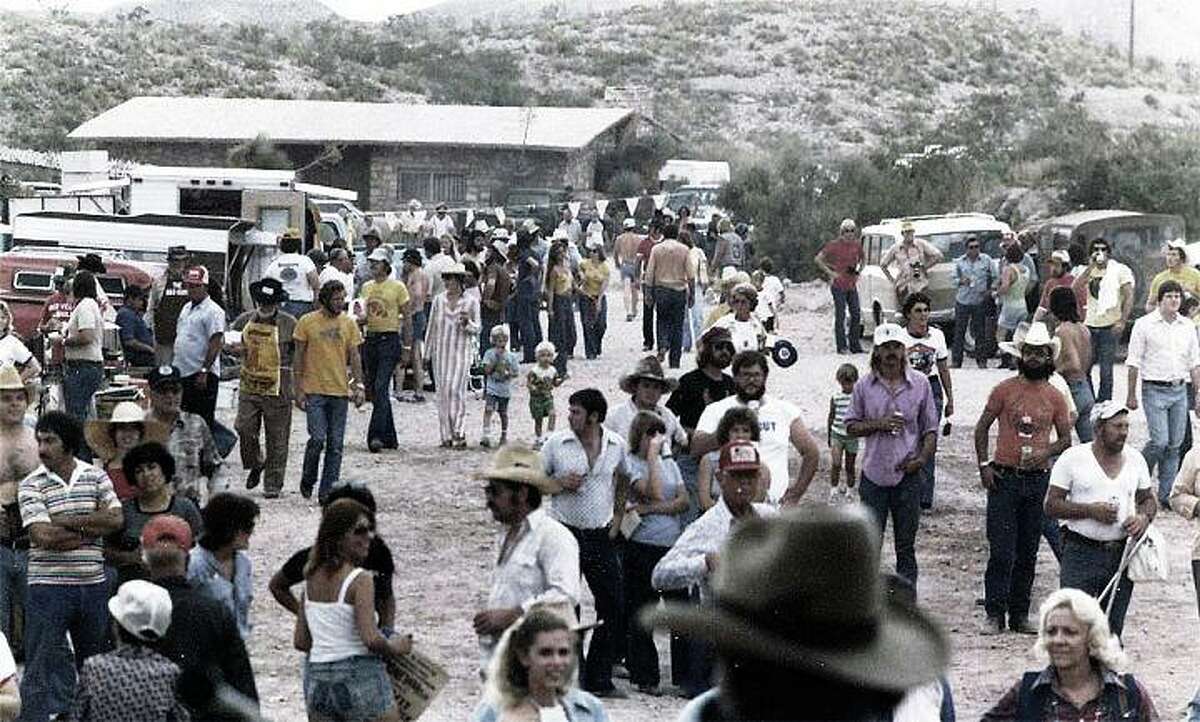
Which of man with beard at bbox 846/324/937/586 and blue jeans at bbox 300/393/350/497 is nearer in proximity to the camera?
man with beard at bbox 846/324/937/586

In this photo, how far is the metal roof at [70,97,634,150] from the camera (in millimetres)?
51812

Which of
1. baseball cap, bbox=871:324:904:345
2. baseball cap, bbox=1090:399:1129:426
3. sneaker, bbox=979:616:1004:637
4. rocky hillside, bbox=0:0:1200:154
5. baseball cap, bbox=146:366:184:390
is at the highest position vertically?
rocky hillside, bbox=0:0:1200:154

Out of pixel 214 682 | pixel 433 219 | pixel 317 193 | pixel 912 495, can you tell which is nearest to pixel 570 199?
pixel 433 219

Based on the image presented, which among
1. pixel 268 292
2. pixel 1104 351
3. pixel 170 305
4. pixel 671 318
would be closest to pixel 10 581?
pixel 268 292

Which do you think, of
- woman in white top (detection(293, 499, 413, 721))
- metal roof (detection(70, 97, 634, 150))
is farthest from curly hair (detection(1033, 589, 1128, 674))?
metal roof (detection(70, 97, 634, 150))

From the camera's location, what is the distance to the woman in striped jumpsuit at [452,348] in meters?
18.6

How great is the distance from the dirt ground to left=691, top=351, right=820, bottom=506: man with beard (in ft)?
3.98

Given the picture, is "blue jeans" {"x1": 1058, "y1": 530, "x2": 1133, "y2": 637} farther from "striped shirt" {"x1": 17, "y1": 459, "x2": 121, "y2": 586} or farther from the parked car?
the parked car

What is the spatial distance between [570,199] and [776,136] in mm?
30559

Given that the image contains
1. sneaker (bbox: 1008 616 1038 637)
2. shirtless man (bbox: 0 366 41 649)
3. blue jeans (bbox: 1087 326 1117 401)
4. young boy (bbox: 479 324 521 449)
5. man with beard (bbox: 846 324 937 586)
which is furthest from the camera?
blue jeans (bbox: 1087 326 1117 401)

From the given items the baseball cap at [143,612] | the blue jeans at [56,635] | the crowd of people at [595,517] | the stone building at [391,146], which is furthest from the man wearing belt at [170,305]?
the stone building at [391,146]

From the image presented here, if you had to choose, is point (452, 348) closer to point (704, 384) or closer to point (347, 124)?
point (704, 384)

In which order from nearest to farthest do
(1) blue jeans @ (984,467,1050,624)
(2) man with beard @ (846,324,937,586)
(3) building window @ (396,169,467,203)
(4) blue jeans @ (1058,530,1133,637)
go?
(4) blue jeans @ (1058,530,1133,637)
(1) blue jeans @ (984,467,1050,624)
(2) man with beard @ (846,324,937,586)
(3) building window @ (396,169,467,203)

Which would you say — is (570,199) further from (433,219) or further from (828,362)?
(828,362)
